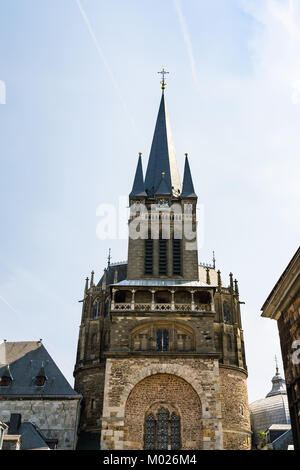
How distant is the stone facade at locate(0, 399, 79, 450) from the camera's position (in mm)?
30653

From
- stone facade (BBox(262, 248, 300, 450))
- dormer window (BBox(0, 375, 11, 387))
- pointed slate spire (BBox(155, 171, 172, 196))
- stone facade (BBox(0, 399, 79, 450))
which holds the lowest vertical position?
stone facade (BBox(262, 248, 300, 450))

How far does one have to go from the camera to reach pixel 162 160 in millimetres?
43656

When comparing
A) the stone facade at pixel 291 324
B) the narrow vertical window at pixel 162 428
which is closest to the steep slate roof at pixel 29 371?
the narrow vertical window at pixel 162 428

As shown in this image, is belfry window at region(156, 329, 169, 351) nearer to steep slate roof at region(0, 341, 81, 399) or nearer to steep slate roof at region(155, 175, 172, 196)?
steep slate roof at region(0, 341, 81, 399)

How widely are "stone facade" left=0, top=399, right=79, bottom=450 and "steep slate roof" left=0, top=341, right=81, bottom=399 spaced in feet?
1.66

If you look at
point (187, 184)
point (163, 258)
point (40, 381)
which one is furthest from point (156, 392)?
point (187, 184)

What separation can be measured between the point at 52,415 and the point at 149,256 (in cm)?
1291

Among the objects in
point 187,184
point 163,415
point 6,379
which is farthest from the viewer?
point 187,184

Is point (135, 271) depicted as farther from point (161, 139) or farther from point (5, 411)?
point (161, 139)

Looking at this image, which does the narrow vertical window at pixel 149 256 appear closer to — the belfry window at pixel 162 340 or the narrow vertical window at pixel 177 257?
the narrow vertical window at pixel 177 257

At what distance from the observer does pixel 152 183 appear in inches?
1651

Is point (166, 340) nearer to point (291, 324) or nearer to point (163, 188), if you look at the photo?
point (163, 188)

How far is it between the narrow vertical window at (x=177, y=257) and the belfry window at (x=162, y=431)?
1105 centimetres

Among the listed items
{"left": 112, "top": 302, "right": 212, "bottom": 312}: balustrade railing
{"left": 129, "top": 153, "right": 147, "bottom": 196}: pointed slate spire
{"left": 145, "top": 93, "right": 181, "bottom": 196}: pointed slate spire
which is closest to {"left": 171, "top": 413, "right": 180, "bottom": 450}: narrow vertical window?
{"left": 112, "top": 302, "right": 212, "bottom": 312}: balustrade railing
